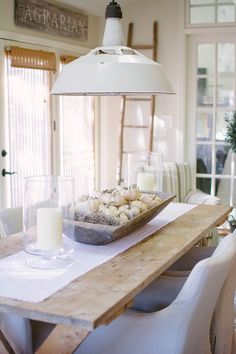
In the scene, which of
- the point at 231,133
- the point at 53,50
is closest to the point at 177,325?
the point at 231,133

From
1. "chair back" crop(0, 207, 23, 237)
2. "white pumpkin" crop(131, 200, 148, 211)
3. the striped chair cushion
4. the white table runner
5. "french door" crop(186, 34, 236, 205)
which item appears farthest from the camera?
"french door" crop(186, 34, 236, 205)

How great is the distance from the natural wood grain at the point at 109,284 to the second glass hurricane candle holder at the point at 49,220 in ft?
0.59

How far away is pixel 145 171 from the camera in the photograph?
3271mm

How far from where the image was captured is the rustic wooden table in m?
1.57

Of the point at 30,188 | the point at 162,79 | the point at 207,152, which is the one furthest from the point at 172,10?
the point at 30,188

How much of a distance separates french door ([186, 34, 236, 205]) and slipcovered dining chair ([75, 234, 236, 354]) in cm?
338

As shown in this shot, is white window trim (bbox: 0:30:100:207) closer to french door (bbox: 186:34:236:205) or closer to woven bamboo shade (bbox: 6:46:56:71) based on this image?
woven bamboo shade (bbox: 6:46:56:71)

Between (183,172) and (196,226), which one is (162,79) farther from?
(183,172)

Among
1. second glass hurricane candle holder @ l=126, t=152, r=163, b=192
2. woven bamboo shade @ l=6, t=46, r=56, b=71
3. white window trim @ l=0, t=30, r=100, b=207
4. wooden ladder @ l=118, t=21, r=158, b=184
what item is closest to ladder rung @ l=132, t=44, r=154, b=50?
wooden ladder @ l=118, t=21, r=158, b=184

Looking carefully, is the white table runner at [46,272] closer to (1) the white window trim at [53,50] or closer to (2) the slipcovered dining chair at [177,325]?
(2) the slipcovered dining chair at [177,325]

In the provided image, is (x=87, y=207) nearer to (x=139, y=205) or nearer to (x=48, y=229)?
(x=139, y=205)

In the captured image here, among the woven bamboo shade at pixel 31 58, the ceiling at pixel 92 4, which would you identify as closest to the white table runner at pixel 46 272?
the woven bamboo shade at pixel 31 58

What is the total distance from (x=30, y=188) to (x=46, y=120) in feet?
8.82

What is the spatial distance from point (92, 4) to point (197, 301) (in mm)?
3862
